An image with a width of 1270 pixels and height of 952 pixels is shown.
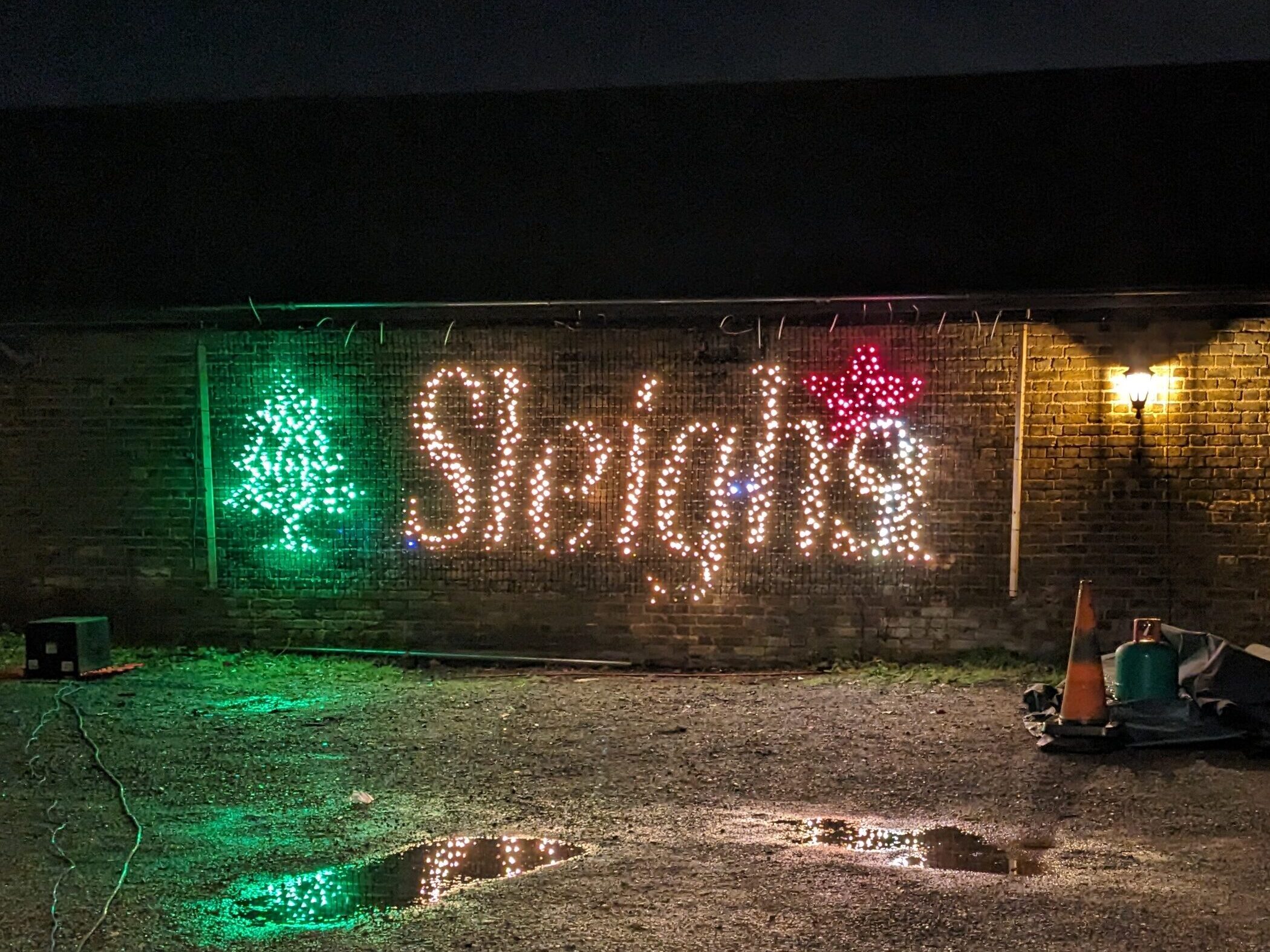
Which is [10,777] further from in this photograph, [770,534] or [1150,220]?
[1150,220]

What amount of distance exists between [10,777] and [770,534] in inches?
213

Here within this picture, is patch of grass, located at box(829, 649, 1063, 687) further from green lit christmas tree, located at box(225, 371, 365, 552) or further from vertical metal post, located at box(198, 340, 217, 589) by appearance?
vertical metal post, located at box(198, 340, 217, 589)

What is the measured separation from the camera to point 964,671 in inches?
356

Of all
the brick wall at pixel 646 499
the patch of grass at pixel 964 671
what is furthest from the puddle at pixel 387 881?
the brick wall at pixel 646 499

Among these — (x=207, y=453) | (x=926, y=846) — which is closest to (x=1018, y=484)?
(x=926, y=846)

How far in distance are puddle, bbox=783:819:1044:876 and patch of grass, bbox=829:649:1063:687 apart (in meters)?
3.21

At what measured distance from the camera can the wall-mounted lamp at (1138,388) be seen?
883 centimetres

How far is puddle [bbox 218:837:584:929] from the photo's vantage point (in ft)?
15.3

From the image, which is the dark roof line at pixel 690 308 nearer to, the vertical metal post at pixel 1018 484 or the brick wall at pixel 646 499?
the brick wall at pixel 646 499

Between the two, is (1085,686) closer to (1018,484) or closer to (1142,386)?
(1018,484)

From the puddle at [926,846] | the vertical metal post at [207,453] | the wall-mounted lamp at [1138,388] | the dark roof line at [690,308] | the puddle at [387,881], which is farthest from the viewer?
the vertical metal post at [207,453]

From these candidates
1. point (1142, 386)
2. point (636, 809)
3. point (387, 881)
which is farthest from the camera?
point (1142, 386)

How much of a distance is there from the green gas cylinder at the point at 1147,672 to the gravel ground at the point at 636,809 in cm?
51

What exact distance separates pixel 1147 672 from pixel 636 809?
3.29 meters
